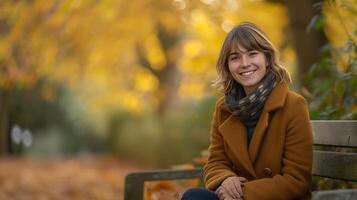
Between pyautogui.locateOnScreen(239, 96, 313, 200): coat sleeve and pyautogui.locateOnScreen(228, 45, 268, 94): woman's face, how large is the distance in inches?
11.4

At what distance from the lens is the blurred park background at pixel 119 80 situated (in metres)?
7.06

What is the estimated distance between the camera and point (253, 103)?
302 cm

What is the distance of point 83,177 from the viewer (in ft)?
41.6

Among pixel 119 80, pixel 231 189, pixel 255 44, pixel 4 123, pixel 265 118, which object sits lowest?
pixel 4 123

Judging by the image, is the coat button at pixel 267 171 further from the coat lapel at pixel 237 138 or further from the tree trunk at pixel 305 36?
the tree trunk at pixel 305 36

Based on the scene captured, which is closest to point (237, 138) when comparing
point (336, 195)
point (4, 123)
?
point (336, 195)

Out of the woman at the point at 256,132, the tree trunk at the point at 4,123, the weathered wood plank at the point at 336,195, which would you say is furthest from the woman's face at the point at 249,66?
the tree trunk at the point at 4,123

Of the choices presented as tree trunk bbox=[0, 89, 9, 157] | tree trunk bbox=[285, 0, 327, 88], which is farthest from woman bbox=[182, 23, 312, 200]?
tree trunk bbox=[0, 89, 9, 157]

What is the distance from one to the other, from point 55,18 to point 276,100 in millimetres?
7575

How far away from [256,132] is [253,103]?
137mm

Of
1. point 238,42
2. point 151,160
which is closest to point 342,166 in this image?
point 238,42

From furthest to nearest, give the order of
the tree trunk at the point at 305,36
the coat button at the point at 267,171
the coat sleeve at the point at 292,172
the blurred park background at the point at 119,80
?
the blurred park background at the point at 119,80 → the tree trunk at the point at 305,36 → the coat button at the point at 267,171 → the coat sleeve at the point at 292,172

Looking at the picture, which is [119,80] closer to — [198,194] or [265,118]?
[265,118]

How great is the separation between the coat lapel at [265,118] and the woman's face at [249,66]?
121mm
